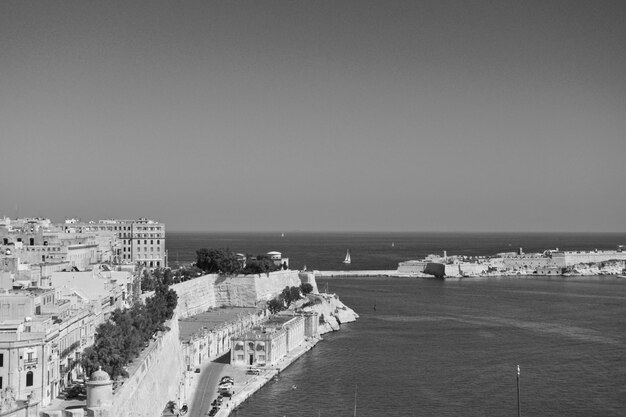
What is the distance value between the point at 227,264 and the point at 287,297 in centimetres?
390

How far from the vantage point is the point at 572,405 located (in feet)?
82.4

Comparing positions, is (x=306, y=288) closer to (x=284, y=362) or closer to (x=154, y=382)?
(x=284, y=362)

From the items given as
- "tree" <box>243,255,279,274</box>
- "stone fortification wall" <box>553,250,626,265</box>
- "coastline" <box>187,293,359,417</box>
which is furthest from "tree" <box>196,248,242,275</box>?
"stone fortification wall" <box>553,250,626,265</box>

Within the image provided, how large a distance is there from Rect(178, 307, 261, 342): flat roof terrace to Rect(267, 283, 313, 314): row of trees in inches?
37.0

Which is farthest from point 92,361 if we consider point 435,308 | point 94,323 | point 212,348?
point 435,308

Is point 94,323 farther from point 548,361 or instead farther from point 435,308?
point 435,308

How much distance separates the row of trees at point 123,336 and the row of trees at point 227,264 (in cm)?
1569

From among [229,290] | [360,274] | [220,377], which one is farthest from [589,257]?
[220,377]

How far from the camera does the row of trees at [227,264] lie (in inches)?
1789

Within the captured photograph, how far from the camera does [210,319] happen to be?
3803 cm

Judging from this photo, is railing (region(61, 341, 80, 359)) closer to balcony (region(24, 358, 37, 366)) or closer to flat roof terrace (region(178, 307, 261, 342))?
balcony (region(24, 358, 37, 366))

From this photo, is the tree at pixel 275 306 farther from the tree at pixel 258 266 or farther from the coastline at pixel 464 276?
the coastline at pixel 464 276

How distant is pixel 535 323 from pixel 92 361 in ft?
98.6

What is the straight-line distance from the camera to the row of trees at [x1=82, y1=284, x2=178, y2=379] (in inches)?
734
